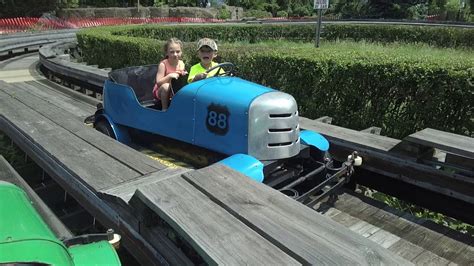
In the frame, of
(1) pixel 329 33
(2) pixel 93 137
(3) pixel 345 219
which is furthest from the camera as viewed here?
(1) pixel 329 33

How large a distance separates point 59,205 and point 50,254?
3135 millimetres

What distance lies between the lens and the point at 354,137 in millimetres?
4828

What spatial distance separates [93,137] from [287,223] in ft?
8.98

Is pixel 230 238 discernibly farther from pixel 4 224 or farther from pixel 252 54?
pixel 252 54

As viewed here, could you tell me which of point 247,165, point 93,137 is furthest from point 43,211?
point 247,165

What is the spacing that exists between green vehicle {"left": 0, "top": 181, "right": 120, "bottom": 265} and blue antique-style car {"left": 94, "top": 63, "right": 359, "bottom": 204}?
1.46 m

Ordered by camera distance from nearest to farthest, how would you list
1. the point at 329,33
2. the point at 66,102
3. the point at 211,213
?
1. the point at 211,213
2. the point at 66,102
3. the point at 329,33

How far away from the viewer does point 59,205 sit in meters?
4.64

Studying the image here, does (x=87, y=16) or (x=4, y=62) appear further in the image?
(x=87, y=16)

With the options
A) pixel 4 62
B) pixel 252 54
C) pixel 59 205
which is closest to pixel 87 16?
pixel 4 62

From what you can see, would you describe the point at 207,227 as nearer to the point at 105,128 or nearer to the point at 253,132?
the point at 253,132

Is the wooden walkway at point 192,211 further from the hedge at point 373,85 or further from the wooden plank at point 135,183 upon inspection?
the hedge at point 373,85

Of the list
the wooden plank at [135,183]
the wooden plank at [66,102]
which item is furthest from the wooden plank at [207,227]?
the wooden plank at [66,102]

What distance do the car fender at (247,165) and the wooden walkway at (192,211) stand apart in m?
0.21
